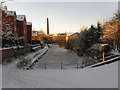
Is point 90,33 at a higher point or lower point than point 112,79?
higher

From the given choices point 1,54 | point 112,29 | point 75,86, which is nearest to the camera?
point 75,86

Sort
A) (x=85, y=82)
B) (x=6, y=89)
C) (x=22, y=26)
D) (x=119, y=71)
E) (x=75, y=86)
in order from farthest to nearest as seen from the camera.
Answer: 1. (x=22, y=26)
2. (x=119, y=71)
3. (x=85, y=82)
4. (x=75, y=86)
5. (x=6, y=89)

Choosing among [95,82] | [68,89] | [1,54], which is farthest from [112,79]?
[1,54]

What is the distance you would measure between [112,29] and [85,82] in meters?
11.7

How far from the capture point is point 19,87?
559 centimetres

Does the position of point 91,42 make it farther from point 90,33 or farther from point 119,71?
point 119,71

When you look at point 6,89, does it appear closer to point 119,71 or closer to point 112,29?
point 119,71

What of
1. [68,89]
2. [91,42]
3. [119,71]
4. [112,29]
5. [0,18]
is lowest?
[68,89]

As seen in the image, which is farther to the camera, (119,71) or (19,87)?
(119,71)

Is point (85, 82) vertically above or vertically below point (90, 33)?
below

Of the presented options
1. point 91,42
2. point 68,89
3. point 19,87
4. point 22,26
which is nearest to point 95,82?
point 68,89

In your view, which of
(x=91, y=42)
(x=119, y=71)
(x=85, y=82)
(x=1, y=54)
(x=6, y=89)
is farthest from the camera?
(x=91, y=42)

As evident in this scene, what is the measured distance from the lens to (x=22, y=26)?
39125 mm

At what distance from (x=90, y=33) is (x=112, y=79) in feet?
62.6
